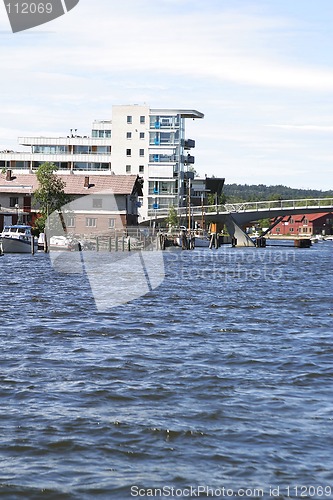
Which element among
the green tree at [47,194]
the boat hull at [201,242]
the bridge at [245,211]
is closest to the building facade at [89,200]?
the green tree at [47,194]

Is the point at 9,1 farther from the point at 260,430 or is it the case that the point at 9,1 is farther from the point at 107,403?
the point at 260,430

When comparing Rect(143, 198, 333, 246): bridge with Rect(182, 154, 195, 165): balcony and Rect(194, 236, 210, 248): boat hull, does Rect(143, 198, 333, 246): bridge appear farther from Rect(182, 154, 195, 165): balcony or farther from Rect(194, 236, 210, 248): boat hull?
Rect(182, 154, 195, 165): balcony

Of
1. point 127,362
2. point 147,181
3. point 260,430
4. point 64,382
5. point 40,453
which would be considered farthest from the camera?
point 147,181

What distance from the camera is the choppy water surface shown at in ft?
38.9

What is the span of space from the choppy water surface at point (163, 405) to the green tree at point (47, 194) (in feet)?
204

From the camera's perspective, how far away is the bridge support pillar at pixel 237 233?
423 feet

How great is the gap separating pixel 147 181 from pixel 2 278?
357 ft

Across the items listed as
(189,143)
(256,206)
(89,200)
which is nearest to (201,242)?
(256,206)

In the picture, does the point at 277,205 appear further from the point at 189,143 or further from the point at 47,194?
the point at 47,194

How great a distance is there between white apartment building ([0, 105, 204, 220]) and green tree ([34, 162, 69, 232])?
192 ft

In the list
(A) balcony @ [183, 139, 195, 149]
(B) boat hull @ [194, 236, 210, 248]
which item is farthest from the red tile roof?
(A) balcony @ [183, 139, 195, 149]

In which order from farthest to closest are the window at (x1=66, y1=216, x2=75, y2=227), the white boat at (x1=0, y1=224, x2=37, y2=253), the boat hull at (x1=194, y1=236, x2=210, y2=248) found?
the boat hull at (x1=194, y1=236, x2=210, y2=248)
the window at (x1=66, y1=216, x2=75, y2=227)
the white boat at (x1=0, y1=224, x2=37, y2=253)

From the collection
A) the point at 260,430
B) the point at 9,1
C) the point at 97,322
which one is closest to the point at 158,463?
the point at 260,430

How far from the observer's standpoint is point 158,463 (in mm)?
12469
